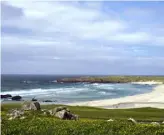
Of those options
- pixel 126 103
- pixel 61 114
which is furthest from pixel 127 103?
pixel 61 114

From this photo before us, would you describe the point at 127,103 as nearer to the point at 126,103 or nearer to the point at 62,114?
the point at 126,103

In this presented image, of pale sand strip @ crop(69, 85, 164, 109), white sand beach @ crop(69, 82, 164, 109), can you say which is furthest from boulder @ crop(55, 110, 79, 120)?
pale sand strip @ crop(69, 85, 164, 109)

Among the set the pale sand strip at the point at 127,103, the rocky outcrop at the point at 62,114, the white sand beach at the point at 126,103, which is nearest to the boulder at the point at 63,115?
the rocky outcrop at the point at 62,114

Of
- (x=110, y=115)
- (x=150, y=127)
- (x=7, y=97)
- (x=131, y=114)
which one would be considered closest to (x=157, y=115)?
(x=131, y=114)

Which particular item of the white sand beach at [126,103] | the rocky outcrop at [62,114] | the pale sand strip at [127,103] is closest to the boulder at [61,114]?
the rocky outcrop at [62,114]

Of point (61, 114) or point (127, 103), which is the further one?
point (127, 103)

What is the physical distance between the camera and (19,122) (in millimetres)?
31406

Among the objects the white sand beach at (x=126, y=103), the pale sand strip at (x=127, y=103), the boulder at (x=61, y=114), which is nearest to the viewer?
the boulder at (x=61, y=114)

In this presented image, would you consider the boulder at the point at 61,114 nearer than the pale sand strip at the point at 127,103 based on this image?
Yes

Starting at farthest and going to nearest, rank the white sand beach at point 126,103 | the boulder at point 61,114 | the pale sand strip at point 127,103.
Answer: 1. the pale sand strip at point 127,103
2. the white sand beach at point 126,103
3. the boulder at point 61,114

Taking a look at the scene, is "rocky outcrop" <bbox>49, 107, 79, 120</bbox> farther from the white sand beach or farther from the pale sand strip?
the pale sand strip

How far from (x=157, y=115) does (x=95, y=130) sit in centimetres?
3485

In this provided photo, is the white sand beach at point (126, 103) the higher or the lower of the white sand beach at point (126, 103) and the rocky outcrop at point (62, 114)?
the lower

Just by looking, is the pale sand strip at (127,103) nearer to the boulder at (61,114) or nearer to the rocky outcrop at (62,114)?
the rocky outcrop at (62,114)
